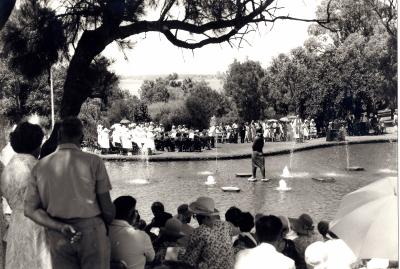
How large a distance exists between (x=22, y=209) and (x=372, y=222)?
79.0 inches

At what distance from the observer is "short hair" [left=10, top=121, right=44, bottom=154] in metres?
3.69

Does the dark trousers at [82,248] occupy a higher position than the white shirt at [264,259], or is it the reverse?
the dark trousers at [82,248]

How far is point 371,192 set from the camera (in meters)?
3.54

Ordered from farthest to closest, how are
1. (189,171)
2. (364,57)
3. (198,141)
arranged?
(364,57) → (198,141) → (189,171)

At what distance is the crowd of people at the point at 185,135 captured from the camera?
23.7 metres

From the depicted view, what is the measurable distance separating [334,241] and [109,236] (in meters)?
1.42

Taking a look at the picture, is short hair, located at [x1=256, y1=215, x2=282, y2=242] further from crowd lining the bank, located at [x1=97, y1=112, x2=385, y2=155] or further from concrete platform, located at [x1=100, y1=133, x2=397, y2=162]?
concrete platform, located at [x1=100, y1=133, x2=397, y2=162]

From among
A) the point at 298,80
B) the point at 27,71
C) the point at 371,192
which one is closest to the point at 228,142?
the point at 298,80

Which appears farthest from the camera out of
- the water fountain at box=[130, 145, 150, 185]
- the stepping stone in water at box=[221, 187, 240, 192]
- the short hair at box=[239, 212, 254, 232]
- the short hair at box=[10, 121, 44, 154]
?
the water fountain at box=[130, 145, 150, 185]

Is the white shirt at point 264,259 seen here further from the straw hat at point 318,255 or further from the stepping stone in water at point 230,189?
the stepping stone in water at point 230,189

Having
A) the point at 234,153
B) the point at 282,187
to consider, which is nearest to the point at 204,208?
the point at 282,187

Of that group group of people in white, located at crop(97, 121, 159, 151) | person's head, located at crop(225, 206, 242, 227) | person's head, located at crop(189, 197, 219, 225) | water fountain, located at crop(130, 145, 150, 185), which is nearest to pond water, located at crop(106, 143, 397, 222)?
A: water fountain, located at crop(130, 145, 150, 185)

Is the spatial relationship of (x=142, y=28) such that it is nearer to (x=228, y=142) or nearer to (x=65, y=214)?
(x=65, y=214)

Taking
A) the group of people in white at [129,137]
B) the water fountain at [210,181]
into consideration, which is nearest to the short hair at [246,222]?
the water fountain at [210,181]
